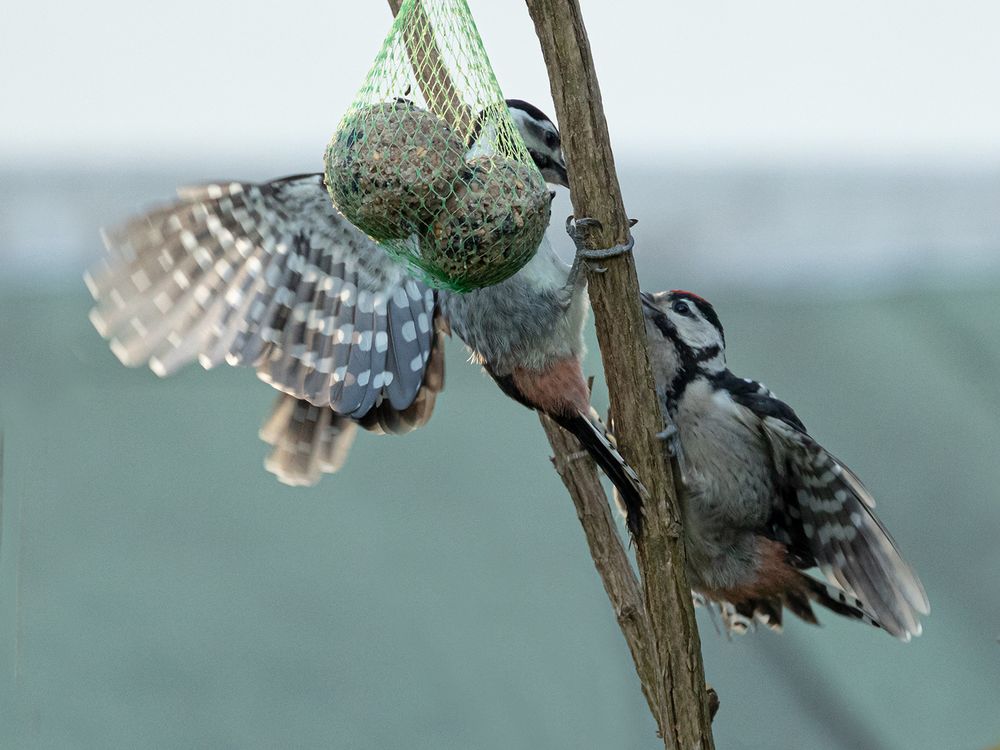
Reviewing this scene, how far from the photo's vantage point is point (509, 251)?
2016mm

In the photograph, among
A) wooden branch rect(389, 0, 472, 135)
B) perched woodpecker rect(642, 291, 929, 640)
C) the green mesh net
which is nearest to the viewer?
the green mesh net

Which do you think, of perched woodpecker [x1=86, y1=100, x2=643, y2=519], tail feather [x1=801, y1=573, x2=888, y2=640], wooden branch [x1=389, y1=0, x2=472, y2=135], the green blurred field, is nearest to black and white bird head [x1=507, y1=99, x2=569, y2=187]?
perched woodpecker [x1=86, y1=100, x2=643, y2=519]

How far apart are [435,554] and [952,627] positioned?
6.25 feet

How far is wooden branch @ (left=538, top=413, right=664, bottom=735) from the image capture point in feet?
8.65

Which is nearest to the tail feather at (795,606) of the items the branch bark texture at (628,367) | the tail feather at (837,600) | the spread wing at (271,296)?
the tail feather at (837,600)

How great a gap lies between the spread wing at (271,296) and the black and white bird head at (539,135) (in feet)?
1.53

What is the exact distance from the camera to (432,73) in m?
2.38

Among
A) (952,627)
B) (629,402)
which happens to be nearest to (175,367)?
(629,402)

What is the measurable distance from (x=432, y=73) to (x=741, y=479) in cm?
121

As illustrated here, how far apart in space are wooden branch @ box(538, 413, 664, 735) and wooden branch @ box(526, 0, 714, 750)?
0.91 feet

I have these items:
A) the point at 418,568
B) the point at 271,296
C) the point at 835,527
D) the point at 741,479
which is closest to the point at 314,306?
the point at 271,296

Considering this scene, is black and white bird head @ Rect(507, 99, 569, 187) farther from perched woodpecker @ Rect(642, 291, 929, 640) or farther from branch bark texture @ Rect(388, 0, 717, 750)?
branch bark texture @ Rect(388, 0, 717, 750)

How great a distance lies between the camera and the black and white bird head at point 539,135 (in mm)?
2895

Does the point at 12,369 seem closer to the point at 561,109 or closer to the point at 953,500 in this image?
the point at 561,109
